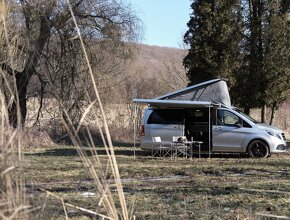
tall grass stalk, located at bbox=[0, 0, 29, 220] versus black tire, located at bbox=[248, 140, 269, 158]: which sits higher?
tall grass stalk, located at bbox=[0, 0, 29, 220]

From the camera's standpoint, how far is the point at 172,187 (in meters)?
9.92

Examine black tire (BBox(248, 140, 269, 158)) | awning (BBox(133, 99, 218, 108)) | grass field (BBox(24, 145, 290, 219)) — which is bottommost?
grass field (BBox(24, 145, 290, 219))

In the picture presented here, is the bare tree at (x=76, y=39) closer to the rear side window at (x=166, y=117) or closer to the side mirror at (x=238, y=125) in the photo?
the rear side window at (x=166, y=117)

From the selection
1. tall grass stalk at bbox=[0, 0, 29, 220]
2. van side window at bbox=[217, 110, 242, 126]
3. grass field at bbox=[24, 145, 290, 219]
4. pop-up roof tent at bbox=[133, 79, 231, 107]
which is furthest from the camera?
pop-up roof tent at bbox=[133, 79, 231, 107]

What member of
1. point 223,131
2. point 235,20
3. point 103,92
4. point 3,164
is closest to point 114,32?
point 103,92

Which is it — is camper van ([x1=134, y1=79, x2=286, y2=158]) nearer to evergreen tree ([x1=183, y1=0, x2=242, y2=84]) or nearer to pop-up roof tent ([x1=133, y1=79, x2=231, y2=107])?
pop-up roof tent ([x1=133, y1=79, x2=231, y2=107])

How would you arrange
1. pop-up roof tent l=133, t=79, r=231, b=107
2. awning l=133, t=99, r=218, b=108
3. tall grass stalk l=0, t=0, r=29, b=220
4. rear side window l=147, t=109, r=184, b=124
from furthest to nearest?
1. pop-up roof tent l=133, t=79, r=231, b=107
2. rear side window l=147, t=109, r=184, b=124
3. awning l=133, t=99, r=218, b=108
4. tall grass stalk l=0, t=0, r=29, b=220

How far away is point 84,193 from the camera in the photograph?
8.21m

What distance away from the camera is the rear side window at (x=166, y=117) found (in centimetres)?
1766

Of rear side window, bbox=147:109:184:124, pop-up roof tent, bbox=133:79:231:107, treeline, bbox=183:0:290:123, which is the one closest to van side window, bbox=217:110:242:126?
pop-up roof tent, bbox=133:79:231:107

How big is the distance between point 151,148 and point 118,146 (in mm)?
4078

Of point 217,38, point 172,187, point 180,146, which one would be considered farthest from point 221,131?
point 172,187

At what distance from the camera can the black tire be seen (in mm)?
17125

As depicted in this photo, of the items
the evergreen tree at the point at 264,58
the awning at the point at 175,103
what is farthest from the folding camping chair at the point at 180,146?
the evergreen tree at the point at 264,58
